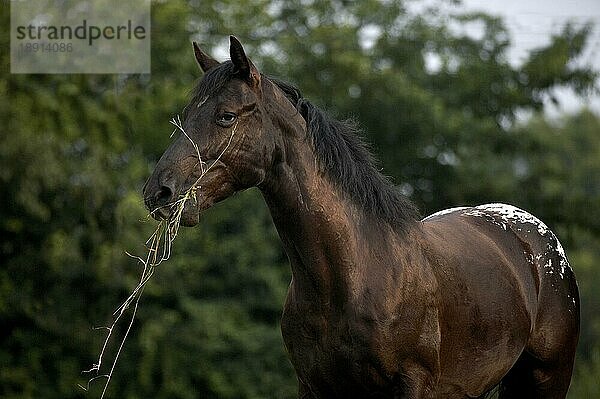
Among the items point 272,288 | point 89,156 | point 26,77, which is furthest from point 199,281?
point 26,77

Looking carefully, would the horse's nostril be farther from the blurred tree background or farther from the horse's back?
the blurred tree background

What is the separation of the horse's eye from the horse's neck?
14.6 inches

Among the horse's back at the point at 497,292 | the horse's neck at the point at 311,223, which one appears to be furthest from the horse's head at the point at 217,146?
the horse's back at the point at 497,292

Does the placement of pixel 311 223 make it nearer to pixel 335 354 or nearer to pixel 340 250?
pixel 340 250

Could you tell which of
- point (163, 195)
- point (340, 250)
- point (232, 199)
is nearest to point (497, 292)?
point (340, 250)

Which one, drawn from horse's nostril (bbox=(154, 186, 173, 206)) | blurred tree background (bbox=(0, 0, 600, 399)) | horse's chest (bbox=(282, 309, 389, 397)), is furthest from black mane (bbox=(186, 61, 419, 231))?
blurred tree background (bbox=(0, 0, 600, 399))

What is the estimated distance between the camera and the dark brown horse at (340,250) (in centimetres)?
476

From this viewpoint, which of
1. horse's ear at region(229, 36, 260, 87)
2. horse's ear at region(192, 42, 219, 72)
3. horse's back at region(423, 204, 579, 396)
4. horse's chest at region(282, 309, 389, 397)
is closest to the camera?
horse's ear at region(229, 36, 260, 87)

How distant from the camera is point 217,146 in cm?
471

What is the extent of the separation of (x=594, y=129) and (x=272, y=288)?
27263mm

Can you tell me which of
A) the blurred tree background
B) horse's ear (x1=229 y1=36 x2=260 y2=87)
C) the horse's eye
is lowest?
the blurred tree background

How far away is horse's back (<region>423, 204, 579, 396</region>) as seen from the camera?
18.1ft

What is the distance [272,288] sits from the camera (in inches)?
786

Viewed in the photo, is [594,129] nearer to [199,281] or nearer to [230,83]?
[199,281]
